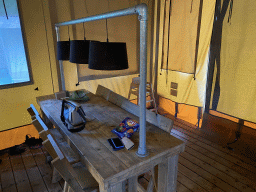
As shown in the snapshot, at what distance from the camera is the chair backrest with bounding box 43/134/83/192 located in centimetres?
122

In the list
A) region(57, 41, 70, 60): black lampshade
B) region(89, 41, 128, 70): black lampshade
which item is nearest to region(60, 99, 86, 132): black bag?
region(89, 41, 128, 70): black lampshade

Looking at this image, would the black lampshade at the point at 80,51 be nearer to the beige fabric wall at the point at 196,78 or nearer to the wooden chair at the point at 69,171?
the wooden chair at the point at 69,171

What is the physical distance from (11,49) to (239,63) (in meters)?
3.38

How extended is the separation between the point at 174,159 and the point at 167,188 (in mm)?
283

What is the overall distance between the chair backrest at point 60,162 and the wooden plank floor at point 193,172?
1.03 meters

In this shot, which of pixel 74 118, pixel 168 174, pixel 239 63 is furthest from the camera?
pixel 239 63

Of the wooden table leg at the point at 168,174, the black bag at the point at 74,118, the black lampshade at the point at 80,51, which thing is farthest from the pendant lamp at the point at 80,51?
the wooden table leg at the point at 168,174

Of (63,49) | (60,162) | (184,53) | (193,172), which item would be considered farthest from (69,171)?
(184,53)

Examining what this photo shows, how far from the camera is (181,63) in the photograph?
3.73 metres

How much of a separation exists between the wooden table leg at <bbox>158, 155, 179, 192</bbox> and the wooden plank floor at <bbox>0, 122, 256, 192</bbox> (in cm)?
66

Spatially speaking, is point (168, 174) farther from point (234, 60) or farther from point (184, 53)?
point (184, 53)

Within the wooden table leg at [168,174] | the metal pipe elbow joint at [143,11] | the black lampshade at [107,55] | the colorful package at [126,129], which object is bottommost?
the wooden table leg at [168,174]

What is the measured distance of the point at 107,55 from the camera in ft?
4.41

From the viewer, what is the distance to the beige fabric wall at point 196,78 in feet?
10.2
